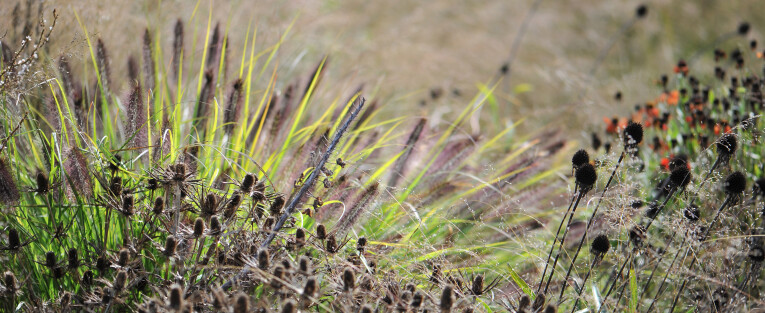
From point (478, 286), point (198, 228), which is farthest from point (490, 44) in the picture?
point (198, 228)

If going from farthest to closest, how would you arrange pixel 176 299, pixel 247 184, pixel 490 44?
pixel 490 44 < pixel 247 184 < pixel 176 299

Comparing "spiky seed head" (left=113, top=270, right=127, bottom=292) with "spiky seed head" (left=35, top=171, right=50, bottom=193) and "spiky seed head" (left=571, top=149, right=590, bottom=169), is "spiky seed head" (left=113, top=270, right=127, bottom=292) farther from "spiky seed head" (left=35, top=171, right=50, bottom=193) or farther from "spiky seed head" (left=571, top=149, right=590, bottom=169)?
"spiky seed head" (left=571, top=149, right=590, bottom=169)

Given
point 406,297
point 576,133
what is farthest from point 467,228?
point 576,133

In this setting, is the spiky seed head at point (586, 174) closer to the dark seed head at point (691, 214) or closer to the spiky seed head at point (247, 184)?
the dark seed head at point (691, 214)

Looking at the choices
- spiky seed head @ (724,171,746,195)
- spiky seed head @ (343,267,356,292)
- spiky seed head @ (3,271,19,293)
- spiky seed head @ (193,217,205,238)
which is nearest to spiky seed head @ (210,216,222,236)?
spiky seed head @ (193,217,205,238)

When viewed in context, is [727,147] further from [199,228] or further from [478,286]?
[199,228]

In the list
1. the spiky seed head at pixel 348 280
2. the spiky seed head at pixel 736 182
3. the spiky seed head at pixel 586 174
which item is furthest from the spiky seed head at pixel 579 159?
the spiky seed head at pixel 348 280
